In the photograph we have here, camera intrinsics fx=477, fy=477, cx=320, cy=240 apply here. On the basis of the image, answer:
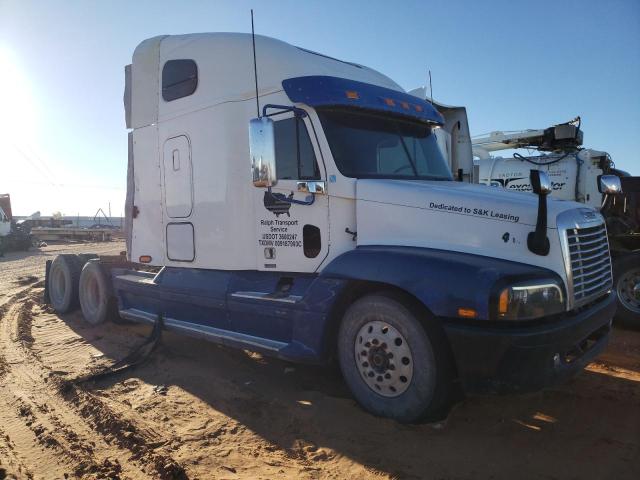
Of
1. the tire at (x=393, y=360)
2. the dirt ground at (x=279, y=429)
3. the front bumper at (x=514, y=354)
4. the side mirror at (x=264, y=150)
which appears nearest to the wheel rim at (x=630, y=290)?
the dirt ground at (x=279, y=429)

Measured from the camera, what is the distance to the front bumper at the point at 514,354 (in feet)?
10.2

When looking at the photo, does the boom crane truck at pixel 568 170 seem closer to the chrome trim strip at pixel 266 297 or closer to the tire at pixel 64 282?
the chrome trim strip at pixel 266 297

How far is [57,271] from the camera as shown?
28.3 feet

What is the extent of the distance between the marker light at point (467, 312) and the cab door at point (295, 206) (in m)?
1.42

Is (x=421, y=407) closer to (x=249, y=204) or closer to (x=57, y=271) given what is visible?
(x=249, y=204)

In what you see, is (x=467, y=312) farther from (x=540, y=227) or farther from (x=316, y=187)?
(x=316, y=187)

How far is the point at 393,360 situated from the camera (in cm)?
360

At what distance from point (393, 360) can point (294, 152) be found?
80.8 inches

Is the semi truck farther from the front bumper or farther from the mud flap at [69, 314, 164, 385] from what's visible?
the front bumper

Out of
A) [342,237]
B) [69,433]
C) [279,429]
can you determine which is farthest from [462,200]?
[69,433]

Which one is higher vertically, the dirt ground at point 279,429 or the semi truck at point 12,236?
the semi truck at point 12,236

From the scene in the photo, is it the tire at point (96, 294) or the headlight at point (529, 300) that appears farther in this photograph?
the tire at point (96, 294)

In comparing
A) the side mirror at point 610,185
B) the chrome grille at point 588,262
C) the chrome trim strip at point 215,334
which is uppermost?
the side mirror at point 610,185

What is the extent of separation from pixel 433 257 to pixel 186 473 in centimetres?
221
